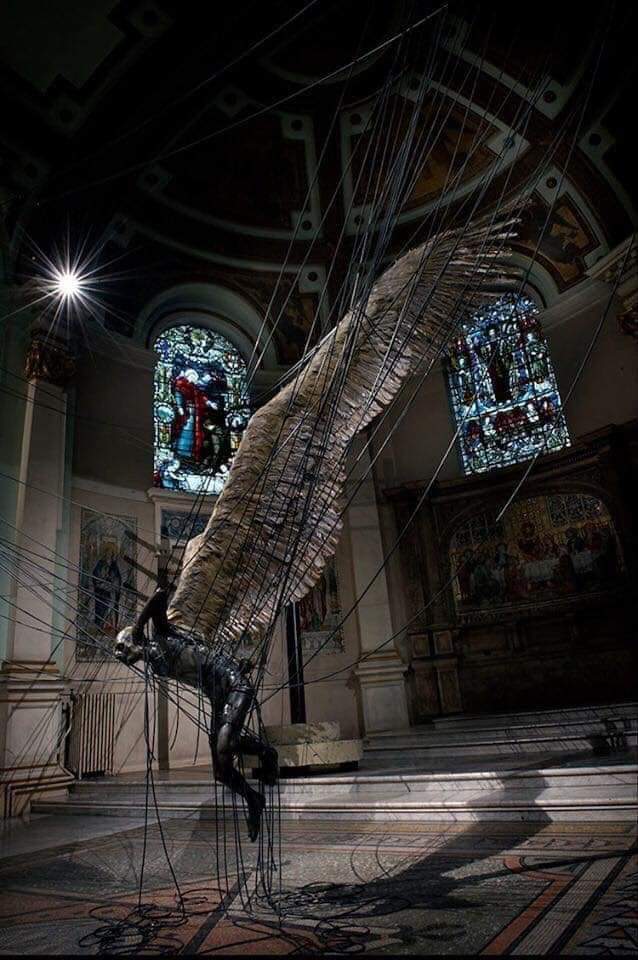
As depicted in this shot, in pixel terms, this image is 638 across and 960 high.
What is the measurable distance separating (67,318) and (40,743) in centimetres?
634

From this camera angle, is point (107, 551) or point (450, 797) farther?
point (107, 551)

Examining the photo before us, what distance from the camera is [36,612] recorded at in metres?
8.21

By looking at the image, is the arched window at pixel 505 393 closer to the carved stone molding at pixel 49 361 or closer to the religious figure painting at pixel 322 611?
the religious figure painting at pixel 322 611

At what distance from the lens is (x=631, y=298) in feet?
32.0

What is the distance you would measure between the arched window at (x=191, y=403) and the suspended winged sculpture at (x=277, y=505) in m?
8.09

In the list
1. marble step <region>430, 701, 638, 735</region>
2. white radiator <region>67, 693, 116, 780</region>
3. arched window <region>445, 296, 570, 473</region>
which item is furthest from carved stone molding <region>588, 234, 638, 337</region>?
white radiator <region>67, 693, 116, 780</region>

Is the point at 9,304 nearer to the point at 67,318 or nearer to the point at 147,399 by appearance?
the point at 67,318

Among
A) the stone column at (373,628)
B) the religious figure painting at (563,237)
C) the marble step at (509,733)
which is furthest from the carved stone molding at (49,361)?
the religious figure painting at (563,237)

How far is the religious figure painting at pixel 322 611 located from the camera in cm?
1122

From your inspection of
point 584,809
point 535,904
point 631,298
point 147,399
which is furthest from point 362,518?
point 535,904

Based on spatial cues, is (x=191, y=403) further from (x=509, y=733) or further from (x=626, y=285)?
(x=509, y=733)

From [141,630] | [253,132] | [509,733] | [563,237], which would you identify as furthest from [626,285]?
[141,630]

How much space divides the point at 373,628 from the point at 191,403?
18.6ft

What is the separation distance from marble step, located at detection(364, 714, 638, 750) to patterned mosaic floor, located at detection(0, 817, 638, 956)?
3.18m
